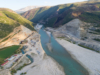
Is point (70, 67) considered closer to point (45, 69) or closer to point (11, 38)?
point (45, 69)

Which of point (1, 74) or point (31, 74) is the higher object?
point (1, 74)

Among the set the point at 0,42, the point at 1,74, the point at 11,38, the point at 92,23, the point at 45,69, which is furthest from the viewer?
the point at 92,23

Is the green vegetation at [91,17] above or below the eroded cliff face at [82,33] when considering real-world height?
above

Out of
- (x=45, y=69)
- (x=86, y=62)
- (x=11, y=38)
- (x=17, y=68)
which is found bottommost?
(x=86, y=62)

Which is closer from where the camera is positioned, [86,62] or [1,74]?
[1,74]

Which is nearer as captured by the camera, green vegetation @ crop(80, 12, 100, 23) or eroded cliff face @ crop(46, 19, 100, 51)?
eroded cliff face @ crop(46, 19, 100, 51)

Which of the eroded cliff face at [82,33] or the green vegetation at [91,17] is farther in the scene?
the green vegetation at [91,17]

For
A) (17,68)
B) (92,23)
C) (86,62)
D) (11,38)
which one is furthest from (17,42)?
(92,23)

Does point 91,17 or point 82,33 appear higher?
point 91,17

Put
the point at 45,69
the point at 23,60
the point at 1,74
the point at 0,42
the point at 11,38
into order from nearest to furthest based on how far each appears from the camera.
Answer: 1. the point at 1,74
2. the point at 45,69
3. the point at 23,60
4. the point at 0,42
5. the point at 11,38

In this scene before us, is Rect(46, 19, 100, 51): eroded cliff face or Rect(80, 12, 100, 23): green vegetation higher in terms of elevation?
Rect(80, 12, 100, 23): green vegetation

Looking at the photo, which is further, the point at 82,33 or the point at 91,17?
the point at 91,17
